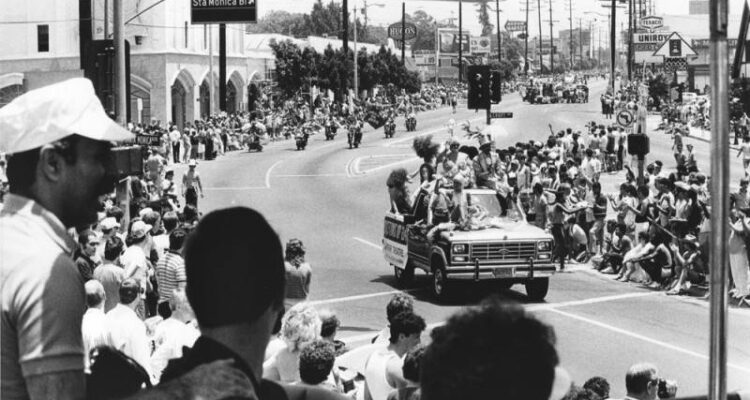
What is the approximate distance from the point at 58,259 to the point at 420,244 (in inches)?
640

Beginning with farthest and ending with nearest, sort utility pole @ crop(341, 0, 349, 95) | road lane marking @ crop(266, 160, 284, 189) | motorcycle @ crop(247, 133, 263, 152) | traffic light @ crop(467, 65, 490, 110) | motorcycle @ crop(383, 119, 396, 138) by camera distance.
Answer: utility pole @ crop(341, 0, 349, 95) < motorcycle @ crop(383, 119, 396, 138) < motorcycle @ crop(247, 133, 263, 152) < road lane marking @ crop(266, 160, 284, 189) < traffic light @ crop(467, 65, 490, 110)

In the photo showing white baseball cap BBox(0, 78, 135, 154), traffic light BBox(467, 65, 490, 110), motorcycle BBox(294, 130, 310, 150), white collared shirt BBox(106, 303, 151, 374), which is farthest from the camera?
motorcycle BBox(294, 130, 310, 150)

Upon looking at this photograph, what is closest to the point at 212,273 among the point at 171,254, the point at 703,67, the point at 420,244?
the point at 171,254

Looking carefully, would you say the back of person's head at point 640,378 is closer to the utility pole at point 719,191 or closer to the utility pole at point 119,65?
the utility pole at point 719,191

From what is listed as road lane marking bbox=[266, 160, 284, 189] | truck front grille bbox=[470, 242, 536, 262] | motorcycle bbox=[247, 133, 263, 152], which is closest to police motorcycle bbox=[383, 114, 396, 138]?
motorcycle bbox=[247, 133, 263, 152]

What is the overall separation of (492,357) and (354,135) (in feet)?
171

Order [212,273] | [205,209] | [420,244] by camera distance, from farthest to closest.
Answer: [205,209], [420,244], [212,273]

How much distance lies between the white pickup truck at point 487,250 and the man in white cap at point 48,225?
49.2 feet

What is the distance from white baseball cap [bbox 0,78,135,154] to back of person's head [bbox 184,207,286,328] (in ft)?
1.18

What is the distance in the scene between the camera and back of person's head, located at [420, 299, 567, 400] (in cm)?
213

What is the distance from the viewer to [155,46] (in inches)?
2366

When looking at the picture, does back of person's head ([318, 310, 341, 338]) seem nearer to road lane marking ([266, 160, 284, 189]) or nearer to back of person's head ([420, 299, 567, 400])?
back of person's head ([420, 299, 567, 400])

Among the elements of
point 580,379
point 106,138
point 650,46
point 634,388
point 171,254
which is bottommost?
point 580,379

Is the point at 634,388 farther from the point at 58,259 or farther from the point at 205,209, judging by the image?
the point at 205,209
